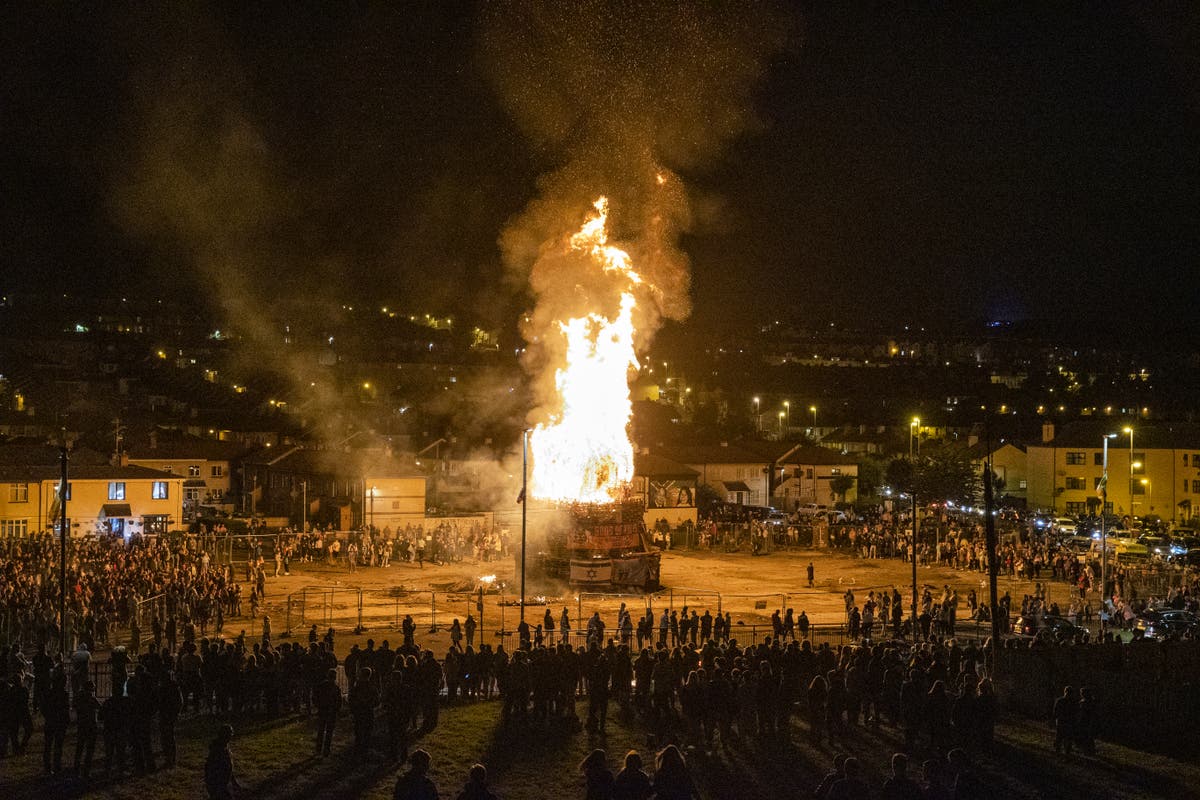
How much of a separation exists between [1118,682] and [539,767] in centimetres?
976

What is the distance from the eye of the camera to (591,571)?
33469 mm

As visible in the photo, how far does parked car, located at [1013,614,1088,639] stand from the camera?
2533 cm

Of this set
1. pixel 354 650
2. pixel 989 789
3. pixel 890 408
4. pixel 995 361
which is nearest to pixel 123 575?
pixel 354 650

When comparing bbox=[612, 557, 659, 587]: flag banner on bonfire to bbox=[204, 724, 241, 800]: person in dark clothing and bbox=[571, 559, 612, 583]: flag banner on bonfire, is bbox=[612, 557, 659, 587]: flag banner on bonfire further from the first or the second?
bbox=[204, 724, 241, 800]: person in dark clothing

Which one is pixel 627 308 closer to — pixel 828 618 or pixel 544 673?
pixel 828 618

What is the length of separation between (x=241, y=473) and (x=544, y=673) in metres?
47.8

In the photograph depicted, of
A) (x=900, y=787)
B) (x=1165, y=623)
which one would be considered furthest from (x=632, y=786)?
(x=1165, y=623)

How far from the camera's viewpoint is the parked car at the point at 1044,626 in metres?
25.3

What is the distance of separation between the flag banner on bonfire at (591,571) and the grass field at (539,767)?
17110 millimetres

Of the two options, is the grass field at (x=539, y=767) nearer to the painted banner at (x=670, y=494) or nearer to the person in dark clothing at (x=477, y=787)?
the person in dark clothing at (x=477, y=787)

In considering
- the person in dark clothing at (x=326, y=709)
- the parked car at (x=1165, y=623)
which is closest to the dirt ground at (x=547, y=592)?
the parked car at (x=1165, y=623)

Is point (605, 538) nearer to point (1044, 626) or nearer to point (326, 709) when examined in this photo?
point (1044, 626)

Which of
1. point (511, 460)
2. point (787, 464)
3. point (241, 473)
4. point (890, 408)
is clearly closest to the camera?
point (511, 460)

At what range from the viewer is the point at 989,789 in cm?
1293
